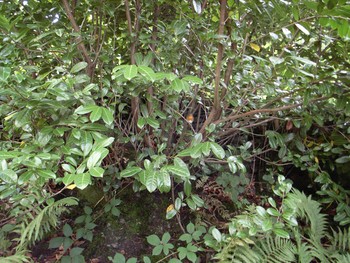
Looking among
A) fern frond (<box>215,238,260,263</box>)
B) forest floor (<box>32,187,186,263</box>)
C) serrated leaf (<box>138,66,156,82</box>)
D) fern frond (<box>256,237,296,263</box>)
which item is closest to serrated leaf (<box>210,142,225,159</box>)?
serrated leaf (<box>138,66,156,82</box>)

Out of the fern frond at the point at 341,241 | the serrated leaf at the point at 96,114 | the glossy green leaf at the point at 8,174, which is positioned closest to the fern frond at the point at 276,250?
the fern frond at the point at 341,241

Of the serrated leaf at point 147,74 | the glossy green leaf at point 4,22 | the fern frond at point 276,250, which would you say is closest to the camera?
the serrated leaf at point 147,74

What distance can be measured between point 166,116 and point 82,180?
0.91 meters

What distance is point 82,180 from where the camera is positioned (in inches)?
36.8

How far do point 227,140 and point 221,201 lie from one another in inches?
18.2

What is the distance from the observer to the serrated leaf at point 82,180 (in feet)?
3.01

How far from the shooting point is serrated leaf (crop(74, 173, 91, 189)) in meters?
0.92

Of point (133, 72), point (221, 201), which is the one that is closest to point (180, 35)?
point (133, 72)

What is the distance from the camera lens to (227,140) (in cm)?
220

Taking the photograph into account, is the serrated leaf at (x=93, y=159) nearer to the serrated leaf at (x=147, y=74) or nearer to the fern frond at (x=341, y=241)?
the serrated leaf at (x=147, y=74)

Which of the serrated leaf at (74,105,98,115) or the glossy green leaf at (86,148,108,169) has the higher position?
the serrated leaf at (74,105,98,115)

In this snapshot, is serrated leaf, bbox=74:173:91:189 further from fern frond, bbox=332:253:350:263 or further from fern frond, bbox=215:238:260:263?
fern frond, bbox=332:253:350:263

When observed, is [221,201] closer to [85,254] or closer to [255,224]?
[255,224]

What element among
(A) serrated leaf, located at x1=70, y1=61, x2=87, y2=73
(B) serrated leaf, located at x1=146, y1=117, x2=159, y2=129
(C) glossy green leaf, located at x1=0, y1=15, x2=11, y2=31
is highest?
(C) glossy green leaf, located at x1=0, y1=15, x2=11, y2=31
